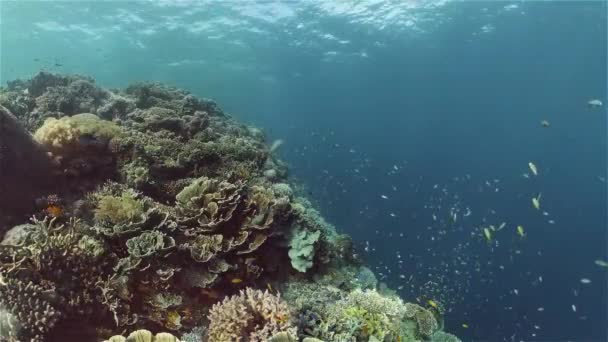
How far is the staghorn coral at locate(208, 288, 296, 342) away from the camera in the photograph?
5273mm

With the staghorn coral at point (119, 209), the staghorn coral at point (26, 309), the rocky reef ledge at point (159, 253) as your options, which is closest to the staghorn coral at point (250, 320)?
the rocky reef ledge at point (159, 253)

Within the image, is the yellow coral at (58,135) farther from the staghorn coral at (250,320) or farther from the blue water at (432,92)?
the blue water at (432,92)

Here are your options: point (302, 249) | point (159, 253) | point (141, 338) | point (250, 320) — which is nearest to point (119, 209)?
point (159, 253)

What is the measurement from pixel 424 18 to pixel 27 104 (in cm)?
2992

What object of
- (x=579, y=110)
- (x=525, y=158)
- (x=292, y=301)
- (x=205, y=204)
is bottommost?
(x=525, y=158)

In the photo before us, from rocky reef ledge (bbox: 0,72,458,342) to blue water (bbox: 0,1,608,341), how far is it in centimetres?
434

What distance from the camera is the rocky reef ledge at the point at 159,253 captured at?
211 inches

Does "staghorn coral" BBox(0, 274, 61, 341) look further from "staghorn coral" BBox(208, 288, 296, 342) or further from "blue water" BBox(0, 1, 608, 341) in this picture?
"blue water" BBox(0, 1, 608, 341)

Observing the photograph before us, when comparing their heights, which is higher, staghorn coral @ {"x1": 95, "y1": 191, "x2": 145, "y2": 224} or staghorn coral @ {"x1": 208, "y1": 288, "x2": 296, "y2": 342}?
staghorn coral @ {"x1": 95, "y1": 191, "x2": 145, "y2": 224}

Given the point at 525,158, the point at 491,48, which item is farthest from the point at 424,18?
the point at 525,158

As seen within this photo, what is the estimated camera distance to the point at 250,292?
18.9ft

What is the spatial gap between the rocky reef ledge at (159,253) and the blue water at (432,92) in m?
4.34

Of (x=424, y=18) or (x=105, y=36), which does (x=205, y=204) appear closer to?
(x=424, y=18)

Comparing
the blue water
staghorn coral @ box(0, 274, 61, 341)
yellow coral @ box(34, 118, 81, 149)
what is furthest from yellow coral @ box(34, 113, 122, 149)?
the blue water
